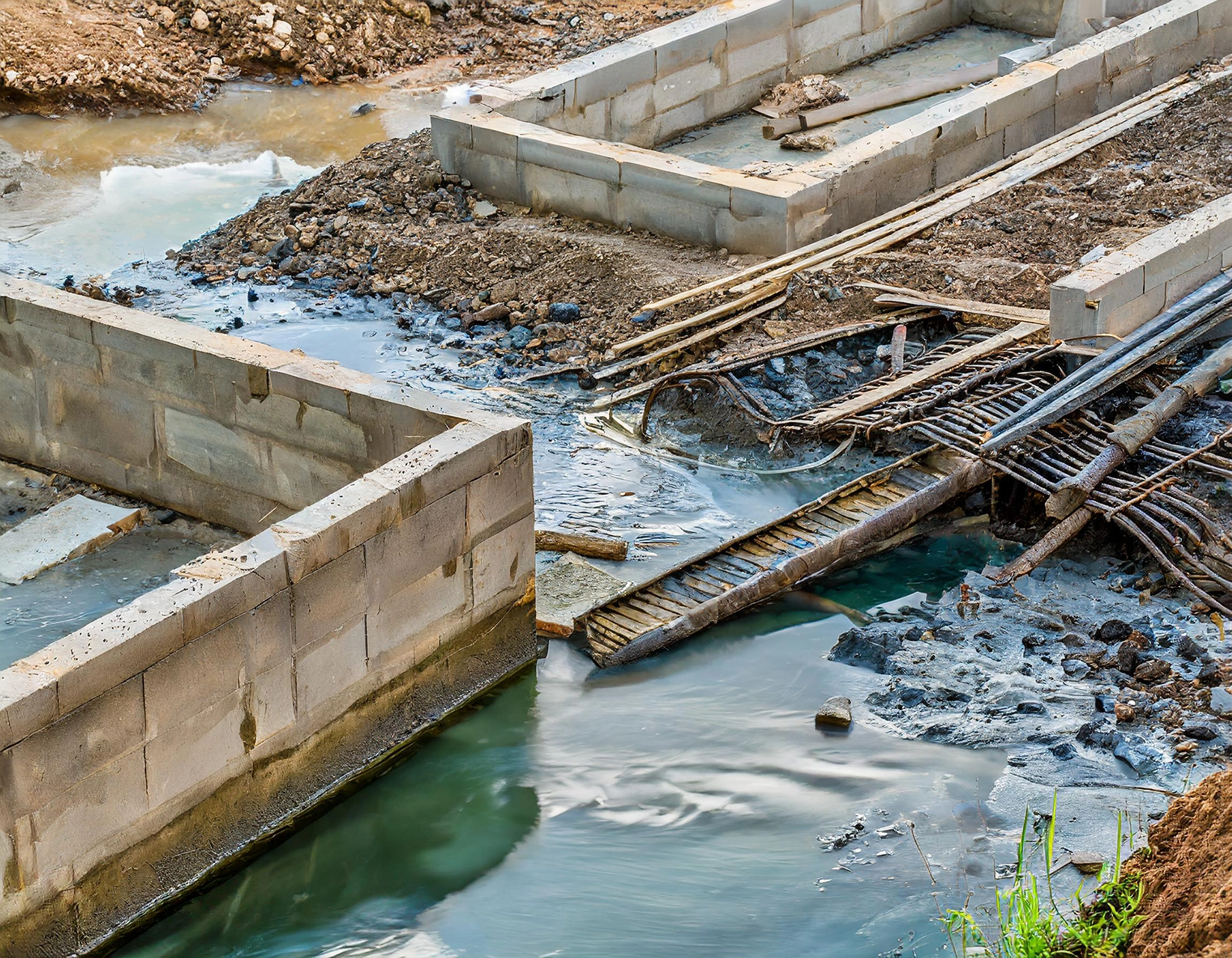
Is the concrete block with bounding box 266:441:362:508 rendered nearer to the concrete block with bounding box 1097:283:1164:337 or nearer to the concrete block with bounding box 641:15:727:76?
the concrete block with bounding box 1097:283:1164:337

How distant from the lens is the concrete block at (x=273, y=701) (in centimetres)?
716

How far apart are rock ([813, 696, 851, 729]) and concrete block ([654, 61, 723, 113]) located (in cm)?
963

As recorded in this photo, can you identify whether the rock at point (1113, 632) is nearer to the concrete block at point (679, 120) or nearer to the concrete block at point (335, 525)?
the concrete block at point (335, 525)

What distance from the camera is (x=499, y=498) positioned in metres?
8.36

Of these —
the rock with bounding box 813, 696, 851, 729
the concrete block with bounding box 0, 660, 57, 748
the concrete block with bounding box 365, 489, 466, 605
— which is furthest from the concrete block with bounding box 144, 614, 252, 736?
the rock with bounding box 813, 696, 851, 729

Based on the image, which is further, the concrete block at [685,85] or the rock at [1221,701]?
the concrete block at [685,85]

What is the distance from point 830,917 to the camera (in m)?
7.09

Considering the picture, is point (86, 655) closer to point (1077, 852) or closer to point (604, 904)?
point (604, 904)

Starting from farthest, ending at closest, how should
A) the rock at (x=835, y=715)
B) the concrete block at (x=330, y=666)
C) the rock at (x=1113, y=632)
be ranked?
the rock at (x=1113, y=632)
the rock at (x=835, y=715)
the concrete block at (x=330, y=666)

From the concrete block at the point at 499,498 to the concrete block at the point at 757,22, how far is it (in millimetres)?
9842

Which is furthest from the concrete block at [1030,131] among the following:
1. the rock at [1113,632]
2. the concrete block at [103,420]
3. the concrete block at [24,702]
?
the concrete block at [24,702]

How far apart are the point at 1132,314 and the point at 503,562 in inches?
210

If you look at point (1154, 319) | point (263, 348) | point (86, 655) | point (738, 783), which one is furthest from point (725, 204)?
point (86, 655)

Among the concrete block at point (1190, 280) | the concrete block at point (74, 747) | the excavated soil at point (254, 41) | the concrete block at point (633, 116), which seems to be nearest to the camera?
the concrete block at point (74, 747)
